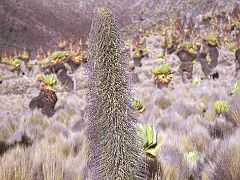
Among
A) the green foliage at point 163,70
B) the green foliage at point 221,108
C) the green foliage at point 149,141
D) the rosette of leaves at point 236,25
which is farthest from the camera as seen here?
the rosette of leaves at point 236,25

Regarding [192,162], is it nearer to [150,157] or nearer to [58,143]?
[150,157]

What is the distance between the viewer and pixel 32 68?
24.7m

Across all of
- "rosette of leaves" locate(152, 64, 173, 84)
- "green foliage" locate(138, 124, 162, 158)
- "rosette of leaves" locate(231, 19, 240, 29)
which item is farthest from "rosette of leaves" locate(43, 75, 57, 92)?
"rosette of leaves" locate(231, 19, 240, 29)

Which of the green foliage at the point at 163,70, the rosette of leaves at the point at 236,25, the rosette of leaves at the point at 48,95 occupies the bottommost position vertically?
the rosette of leaves at the point at 48,95

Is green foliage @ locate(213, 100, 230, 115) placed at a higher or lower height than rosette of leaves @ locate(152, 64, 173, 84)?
lower

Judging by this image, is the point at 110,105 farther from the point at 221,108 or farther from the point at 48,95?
the point at 48,95

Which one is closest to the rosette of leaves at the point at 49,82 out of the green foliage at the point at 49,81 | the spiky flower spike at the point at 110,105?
the green foliage at the point at 49,81

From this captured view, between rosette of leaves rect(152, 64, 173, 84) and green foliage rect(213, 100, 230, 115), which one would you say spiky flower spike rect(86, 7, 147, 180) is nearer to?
green foliage rect(213, 100, 230, 115)

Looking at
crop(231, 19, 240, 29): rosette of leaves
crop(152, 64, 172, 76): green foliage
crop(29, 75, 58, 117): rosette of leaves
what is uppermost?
crop(231, 19, 240, 29): rosette of leaves

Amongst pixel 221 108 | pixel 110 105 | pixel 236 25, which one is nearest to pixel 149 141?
pixel 110 105

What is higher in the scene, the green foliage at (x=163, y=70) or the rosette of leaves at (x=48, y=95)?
the green foliage at (x=163, y=70)

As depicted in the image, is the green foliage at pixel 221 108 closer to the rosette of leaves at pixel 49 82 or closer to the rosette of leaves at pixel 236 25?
the rosette of leaves at pixel 49 82

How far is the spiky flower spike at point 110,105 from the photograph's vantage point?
203 centimetres

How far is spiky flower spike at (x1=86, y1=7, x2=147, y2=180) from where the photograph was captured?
79.9 inches
